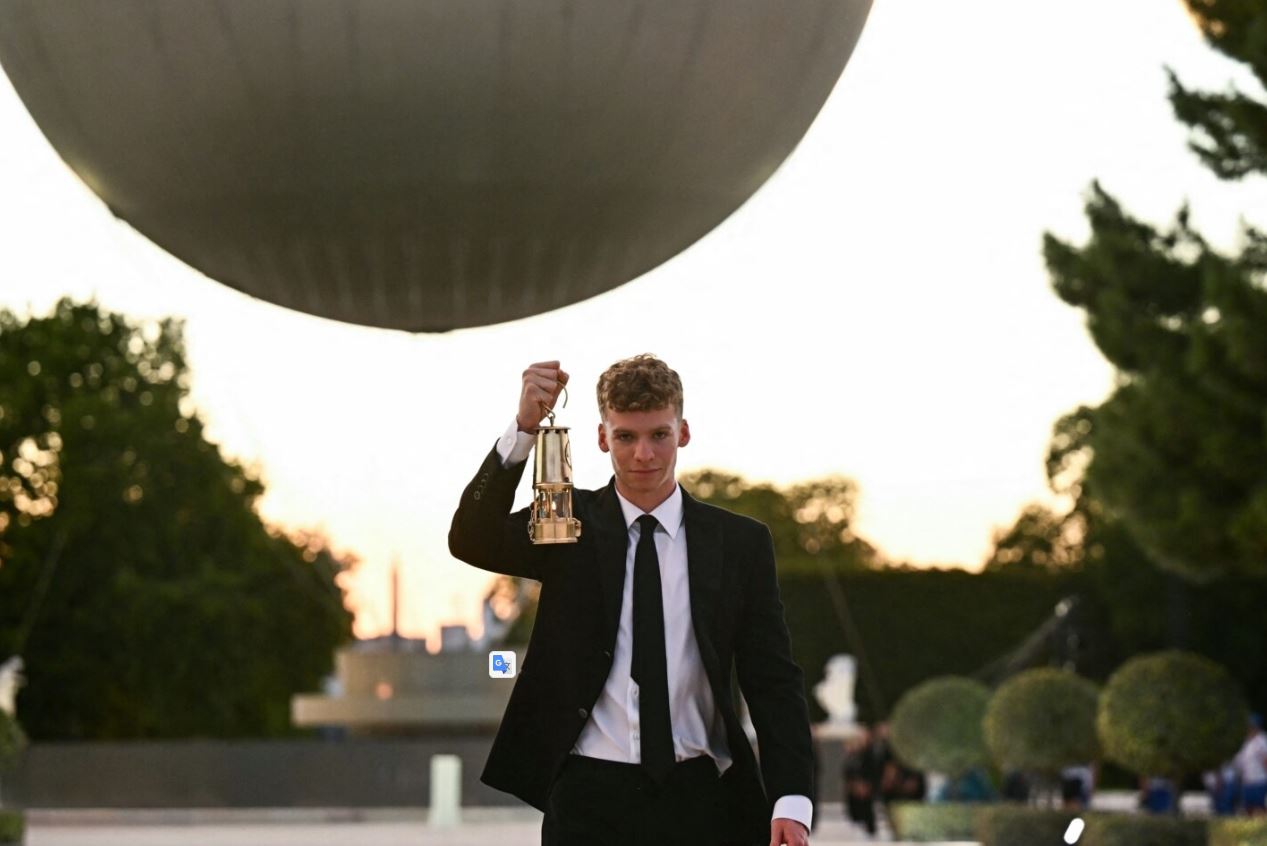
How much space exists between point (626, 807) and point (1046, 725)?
59.6 feet

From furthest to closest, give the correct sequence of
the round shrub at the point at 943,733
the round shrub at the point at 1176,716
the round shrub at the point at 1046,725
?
the round shrub at the point at 943,733
the round shrub at the point at 1046,725
the round shrub at the point at 1176,716

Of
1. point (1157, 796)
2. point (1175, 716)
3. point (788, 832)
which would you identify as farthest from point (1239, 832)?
point (788, 832)

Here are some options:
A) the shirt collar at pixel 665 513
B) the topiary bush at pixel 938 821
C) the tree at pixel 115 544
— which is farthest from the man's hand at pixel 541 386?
the tree at pixel 115 544

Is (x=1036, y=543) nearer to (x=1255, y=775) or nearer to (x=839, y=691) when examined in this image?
(x=839, y=691)

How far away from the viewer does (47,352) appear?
48250 millimetres

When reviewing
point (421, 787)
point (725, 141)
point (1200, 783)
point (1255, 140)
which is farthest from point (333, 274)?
point (1200, 783)

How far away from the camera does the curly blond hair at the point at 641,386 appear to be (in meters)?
3.96

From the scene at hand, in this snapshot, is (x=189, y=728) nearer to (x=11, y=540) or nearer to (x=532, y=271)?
(x=11, y=540)

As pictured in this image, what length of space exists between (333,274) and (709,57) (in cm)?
109

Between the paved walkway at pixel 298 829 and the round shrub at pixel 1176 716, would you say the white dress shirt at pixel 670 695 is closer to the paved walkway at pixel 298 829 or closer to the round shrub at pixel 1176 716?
the round shrub at pixel 1176 716

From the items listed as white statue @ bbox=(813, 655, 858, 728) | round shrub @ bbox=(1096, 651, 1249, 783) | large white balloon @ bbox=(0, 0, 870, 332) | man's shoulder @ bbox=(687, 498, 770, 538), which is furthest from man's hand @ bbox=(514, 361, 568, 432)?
white statue @ bbox=(813, 655, 858, 728)

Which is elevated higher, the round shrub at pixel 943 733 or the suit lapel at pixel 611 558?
the round shrub at pixel 943 733

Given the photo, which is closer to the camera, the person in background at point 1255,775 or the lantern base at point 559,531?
the lantern base at point 559,531

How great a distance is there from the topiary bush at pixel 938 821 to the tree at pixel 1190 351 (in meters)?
3.39
